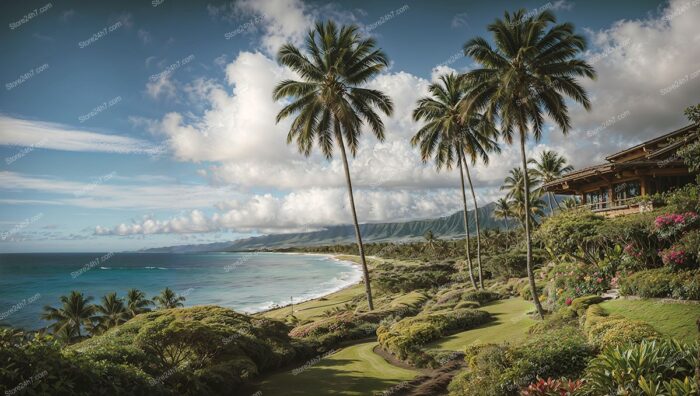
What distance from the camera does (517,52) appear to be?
18281 mm

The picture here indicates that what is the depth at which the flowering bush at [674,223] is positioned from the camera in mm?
16672

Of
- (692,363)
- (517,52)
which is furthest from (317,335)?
(517,52)

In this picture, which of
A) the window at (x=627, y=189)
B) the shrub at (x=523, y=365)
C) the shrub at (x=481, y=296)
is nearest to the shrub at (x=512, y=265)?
the shrub at (x=481, y=296)

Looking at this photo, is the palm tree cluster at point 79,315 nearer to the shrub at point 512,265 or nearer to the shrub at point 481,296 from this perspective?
the shrub at point 481,296

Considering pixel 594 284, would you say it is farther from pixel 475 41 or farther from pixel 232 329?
pixel 232 329

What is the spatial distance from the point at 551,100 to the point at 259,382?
59.5 feet

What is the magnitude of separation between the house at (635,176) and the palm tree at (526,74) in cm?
743

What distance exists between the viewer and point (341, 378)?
1402cm

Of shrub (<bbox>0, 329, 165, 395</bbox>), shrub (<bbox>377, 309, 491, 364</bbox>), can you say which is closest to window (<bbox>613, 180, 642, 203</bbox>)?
shrub (<bbox>377, 309, 491, 364</bbox>)

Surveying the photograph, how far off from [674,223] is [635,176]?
8714 millimetres

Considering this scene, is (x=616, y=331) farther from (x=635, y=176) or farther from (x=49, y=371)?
(x=635, y=176)

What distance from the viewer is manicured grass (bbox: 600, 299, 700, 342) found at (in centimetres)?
1168

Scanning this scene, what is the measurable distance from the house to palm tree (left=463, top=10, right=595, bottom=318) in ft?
24.4

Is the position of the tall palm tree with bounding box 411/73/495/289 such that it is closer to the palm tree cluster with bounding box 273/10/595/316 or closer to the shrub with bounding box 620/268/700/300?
the palm tree cluster with bounding box 273/10/595/316
